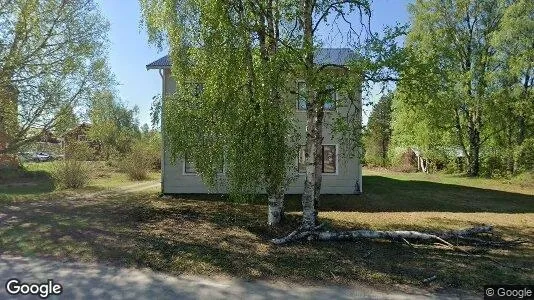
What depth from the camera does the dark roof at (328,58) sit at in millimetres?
9117

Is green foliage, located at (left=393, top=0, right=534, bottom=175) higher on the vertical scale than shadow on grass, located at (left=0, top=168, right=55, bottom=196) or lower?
higher

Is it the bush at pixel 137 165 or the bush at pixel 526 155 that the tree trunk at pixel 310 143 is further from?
the bush at pixel 526 155

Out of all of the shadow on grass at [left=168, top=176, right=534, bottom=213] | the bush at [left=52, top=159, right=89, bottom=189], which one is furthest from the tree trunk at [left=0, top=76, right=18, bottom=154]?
the shadow on grass at [left=168, top=176, right=534, bottom=213]

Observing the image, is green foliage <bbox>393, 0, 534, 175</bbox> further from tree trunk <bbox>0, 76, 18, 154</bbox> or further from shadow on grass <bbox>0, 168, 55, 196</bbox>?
shadow on grass <bbox>0, 168, 55, 196</bbox>

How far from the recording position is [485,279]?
5.95m

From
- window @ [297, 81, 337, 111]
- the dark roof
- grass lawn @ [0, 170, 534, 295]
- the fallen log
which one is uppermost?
the dark roof

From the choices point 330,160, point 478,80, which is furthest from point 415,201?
point 478,80

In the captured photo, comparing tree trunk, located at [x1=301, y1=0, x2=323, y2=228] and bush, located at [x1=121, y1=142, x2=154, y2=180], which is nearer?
tree trunk, located at [x1=301, y1=0, x2=323, y2=228]

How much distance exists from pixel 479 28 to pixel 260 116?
2435 centimetres

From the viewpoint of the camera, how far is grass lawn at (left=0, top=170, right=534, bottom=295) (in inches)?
244

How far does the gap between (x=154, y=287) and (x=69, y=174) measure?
14.7 metres

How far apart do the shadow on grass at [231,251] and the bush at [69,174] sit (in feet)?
23.9

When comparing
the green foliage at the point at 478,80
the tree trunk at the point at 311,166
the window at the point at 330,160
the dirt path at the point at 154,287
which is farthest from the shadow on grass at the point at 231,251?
the green foliage at the point at 478,80

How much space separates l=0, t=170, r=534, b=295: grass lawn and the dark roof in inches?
171
